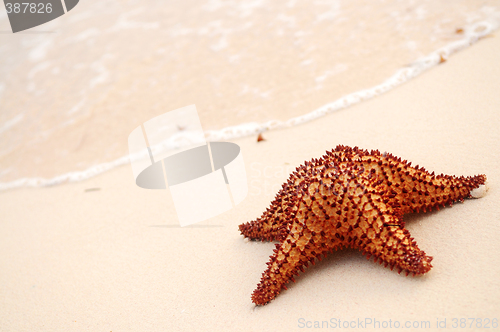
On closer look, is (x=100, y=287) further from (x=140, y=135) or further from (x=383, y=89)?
(x=383, y=89)

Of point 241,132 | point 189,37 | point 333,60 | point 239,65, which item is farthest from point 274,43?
point 241,132

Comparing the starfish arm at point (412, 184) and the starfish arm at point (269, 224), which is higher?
the starfish arm at point (412, 184)

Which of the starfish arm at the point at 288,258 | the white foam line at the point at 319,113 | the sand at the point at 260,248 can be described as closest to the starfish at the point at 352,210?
the starfish arm at the point at 288,258

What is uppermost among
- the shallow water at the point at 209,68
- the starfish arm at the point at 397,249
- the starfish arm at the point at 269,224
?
the starfish arm at the point at 397,249

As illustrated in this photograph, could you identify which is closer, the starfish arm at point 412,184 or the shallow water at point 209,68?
the starfish arm at point 412,184

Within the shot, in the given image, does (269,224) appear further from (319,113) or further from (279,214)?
(319,113)

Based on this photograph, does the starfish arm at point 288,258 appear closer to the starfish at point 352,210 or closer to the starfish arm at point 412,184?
the starfish at point 352,210

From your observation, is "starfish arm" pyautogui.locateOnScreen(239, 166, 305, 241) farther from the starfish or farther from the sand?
the sand

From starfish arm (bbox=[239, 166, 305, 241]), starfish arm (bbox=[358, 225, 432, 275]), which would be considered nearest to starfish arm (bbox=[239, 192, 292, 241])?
starfish arm (bbox=[239, 166, 305, 241])
